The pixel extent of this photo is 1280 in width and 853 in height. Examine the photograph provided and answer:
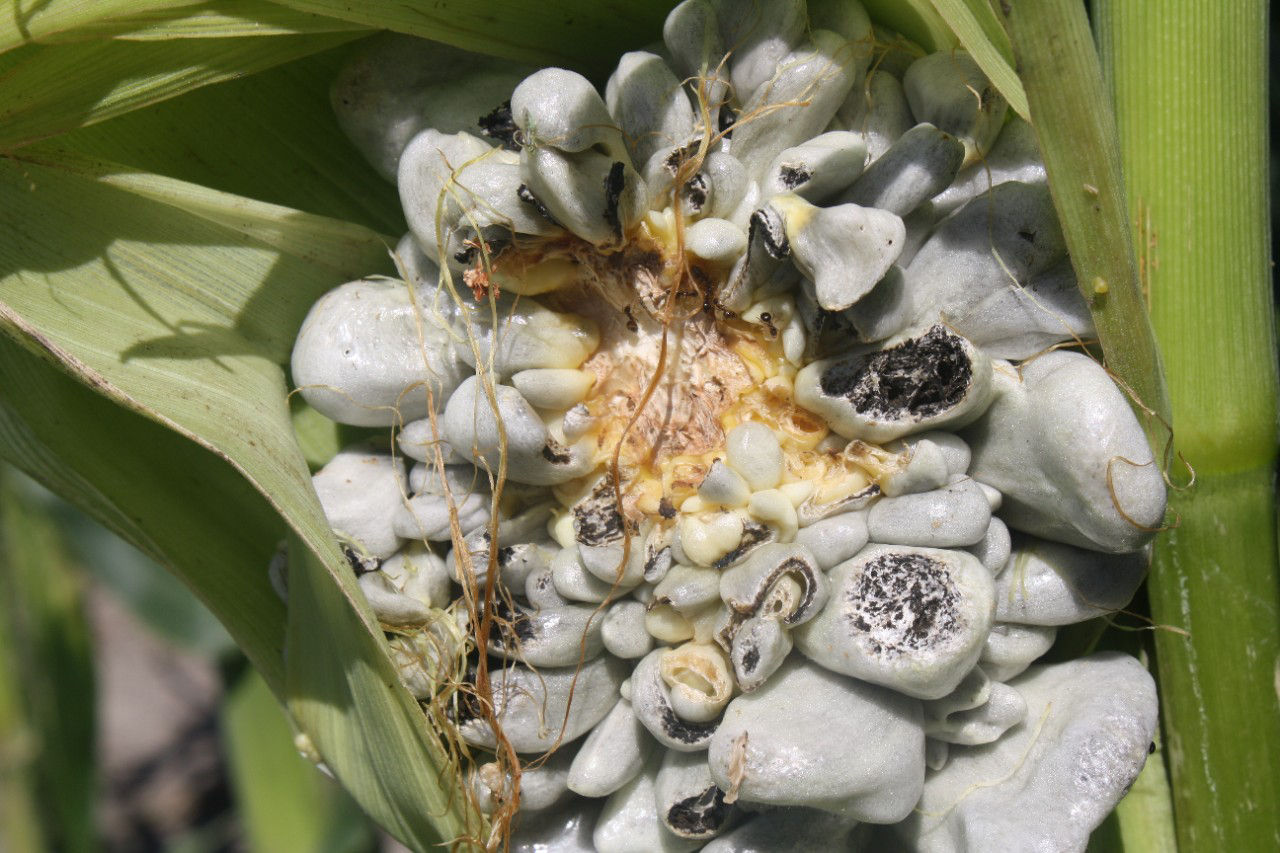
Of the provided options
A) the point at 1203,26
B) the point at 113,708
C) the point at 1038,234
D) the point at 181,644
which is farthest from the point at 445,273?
the point at 113,708

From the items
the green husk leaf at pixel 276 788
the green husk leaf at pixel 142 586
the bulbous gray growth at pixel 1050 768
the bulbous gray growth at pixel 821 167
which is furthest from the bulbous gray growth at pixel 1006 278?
the green husk leaf at pixel 142 586

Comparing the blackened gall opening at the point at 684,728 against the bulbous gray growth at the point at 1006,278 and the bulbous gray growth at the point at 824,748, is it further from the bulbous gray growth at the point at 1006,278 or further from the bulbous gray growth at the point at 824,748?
the bulbous gray growth at the point at 1006,278

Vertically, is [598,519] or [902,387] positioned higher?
[902,387]

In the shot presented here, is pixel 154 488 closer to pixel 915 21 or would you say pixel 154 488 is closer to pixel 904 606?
pixel 904 606

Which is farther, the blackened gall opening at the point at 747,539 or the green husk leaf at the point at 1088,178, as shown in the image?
the blackened gall opening at the point at 747,539

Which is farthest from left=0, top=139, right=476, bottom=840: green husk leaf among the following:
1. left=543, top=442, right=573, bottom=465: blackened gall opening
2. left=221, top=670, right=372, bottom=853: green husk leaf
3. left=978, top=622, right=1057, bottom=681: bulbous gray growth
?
left=221, top=670, right=372, bottom=853: green husk leaf

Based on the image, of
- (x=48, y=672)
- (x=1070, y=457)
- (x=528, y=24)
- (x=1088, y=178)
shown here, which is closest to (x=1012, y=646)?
(x=1070, y=457)

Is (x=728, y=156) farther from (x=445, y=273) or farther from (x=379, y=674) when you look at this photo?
(x=379, y=674)

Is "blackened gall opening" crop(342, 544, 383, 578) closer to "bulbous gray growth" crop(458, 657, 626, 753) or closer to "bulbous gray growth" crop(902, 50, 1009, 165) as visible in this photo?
"bulbous gray growth" crop(458, 657, 626, 753)
